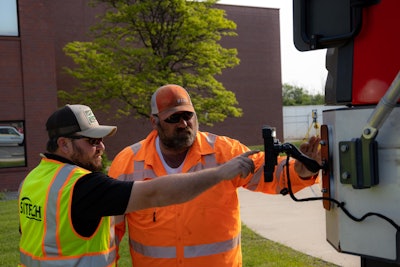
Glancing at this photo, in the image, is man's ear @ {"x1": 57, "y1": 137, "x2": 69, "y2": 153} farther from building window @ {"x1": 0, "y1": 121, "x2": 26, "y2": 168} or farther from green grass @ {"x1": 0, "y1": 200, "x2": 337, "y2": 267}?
building window @ {"x1": 0, "y1": 121, "x2": 26, "y2": 168}

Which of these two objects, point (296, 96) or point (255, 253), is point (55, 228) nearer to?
point (255, 253)

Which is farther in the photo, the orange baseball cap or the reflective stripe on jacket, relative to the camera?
the orange baseball cap

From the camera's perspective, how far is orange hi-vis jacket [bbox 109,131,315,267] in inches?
104

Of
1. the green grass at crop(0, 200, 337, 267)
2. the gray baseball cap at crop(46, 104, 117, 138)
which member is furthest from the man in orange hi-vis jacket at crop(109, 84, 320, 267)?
the green grass at crop(0, 200, 337, 267)

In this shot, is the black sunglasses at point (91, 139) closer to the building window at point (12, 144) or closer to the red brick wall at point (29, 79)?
the building window at point (12, 144)

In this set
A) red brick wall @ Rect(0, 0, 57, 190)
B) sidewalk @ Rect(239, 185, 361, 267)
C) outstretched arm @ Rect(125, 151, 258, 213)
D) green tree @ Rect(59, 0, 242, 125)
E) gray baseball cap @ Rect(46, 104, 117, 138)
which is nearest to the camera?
outstretched arm @ Rect(125, 151, 258, 213)

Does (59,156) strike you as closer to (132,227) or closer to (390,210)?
(132,227)

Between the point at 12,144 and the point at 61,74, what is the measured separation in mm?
6617

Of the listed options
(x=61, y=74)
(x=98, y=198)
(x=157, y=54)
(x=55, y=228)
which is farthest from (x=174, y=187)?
(x=61, y=74)

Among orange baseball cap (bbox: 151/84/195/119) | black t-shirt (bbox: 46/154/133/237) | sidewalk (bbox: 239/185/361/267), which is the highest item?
orange baseball cap (bbox: 151/84/195/119)

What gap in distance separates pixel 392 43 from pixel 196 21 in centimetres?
1360

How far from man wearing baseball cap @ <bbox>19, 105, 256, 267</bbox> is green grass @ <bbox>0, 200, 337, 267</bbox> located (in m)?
3.62

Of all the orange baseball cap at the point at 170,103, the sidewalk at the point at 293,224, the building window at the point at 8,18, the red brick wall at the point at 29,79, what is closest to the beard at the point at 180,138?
the orange baseball cap at the point at 170,103

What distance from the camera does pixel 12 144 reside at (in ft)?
48.0
